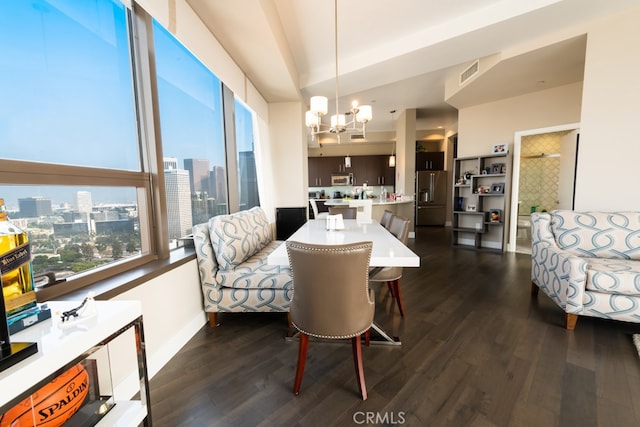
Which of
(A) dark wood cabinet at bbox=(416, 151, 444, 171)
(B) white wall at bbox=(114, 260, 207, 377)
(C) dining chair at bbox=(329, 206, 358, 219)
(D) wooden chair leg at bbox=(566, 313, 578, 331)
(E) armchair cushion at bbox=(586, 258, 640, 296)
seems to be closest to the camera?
(B) white wall at bbox=(114, 260, 207, 377)

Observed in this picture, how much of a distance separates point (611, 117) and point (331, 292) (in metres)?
3.55

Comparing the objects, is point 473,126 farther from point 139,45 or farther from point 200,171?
point 139,45

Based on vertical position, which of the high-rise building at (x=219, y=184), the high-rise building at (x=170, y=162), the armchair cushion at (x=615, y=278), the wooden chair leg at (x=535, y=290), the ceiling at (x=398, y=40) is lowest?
the wooden chair leg at (x=535, y=290)

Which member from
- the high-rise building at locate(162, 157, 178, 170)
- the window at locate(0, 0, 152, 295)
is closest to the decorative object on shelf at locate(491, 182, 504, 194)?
the high-rise building at locate(162, 157, 178, 170)

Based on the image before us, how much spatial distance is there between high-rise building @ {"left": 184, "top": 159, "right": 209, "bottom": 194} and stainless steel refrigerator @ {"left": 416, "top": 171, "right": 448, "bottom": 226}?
636cm

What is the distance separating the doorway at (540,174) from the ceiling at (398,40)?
909 millimetres

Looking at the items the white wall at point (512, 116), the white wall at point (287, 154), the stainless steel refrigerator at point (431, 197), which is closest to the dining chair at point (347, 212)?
the white wall at point (287, 154)

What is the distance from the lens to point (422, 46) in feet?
9.66

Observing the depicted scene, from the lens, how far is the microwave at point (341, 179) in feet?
27.3

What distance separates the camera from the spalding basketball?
2.38ft

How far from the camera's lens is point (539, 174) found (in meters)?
5.15

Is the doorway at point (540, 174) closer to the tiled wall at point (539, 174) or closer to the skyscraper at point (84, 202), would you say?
the tiled wall at point (539, 174)

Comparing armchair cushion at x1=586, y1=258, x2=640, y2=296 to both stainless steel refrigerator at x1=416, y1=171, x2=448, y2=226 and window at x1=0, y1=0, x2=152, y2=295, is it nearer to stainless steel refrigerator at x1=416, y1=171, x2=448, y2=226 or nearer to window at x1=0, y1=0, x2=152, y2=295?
window at x1=0, y1=0, x2=152, y2=295

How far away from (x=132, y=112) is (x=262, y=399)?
206 cm
